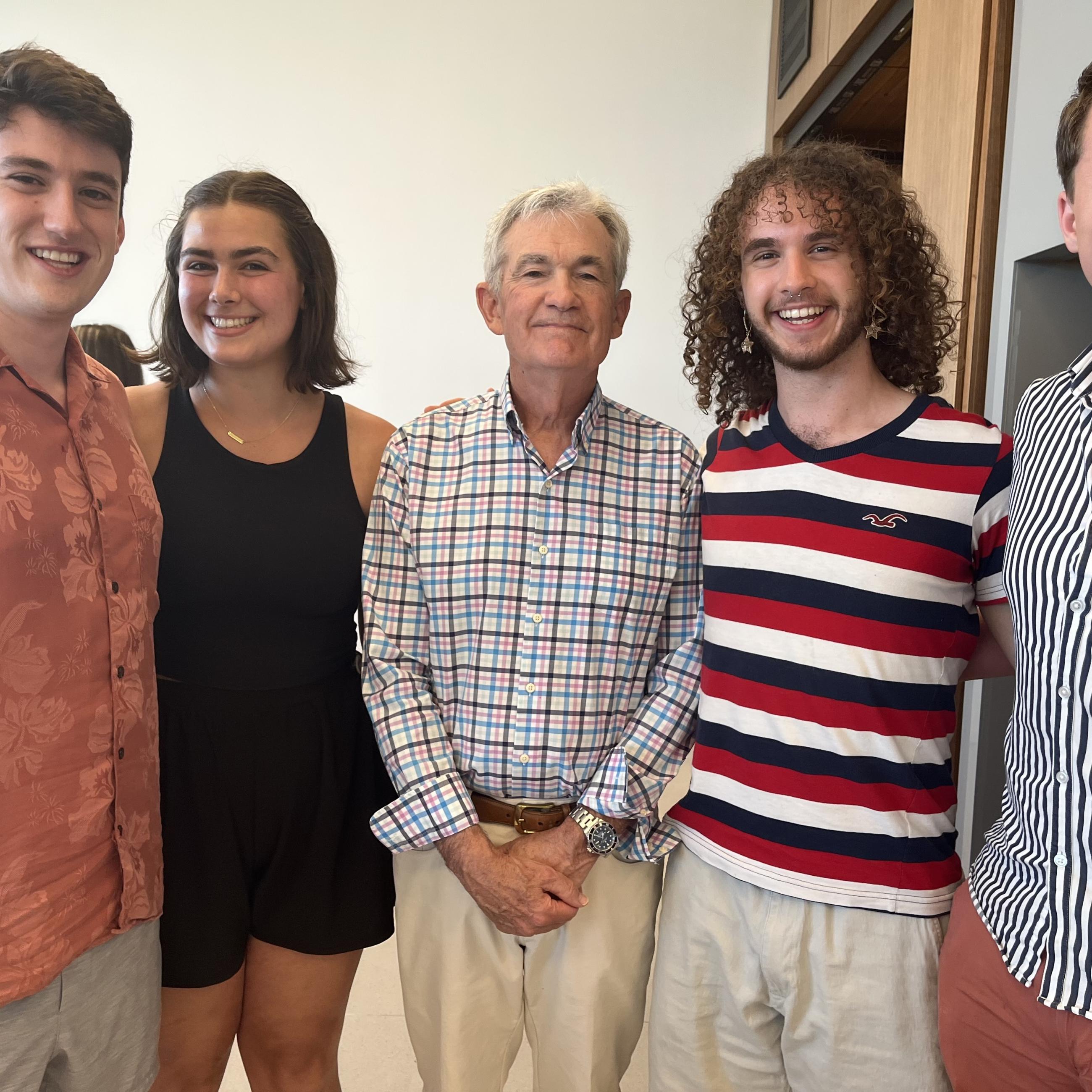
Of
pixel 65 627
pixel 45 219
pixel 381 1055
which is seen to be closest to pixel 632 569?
pixel 65 627

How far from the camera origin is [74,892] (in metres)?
1.14

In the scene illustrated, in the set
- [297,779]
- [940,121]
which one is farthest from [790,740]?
[940,121]

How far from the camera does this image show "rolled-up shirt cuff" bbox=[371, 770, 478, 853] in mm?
1440

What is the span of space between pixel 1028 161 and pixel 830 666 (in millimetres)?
1235

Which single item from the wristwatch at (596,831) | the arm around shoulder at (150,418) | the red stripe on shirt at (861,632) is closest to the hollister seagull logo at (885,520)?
the red stripe on shirt at (861,632)

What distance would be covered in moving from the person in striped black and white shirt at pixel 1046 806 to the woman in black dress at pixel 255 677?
39.8 inches

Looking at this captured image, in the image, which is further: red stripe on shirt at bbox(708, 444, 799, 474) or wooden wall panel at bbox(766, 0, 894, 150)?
wooden wall panel at bbox(766, 0, 894, 150)

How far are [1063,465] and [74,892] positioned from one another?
1.37 metres

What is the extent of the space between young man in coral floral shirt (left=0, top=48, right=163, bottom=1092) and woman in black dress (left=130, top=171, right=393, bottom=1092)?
23 cm

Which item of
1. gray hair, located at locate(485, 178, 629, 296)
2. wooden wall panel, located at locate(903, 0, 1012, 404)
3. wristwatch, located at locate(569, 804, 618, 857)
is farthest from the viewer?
wooden wall panel, located at locate(903, 0, 1012, 404)

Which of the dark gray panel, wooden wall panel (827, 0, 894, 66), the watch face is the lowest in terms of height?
the watch face

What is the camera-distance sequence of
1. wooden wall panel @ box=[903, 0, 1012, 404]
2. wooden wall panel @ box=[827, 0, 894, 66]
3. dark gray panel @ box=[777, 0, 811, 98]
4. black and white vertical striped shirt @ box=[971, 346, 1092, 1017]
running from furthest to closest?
dark gray panel @ box=[777, 0, 811, 98]
wooden wall panel @ box=[827, 0, 894, 66]
wooden wall panel @ box=[903, 0, 1012, 404]
black and white vertical striped shirt @ box=[971, 346, 1092, 1017]

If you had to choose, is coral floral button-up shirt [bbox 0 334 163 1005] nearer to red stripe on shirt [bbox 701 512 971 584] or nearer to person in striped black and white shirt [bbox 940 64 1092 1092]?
red stripe on shirt [bbox 701 512 971 584]

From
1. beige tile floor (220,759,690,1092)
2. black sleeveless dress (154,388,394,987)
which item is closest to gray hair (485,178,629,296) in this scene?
black sleeveless dress (154,388,394,987)
